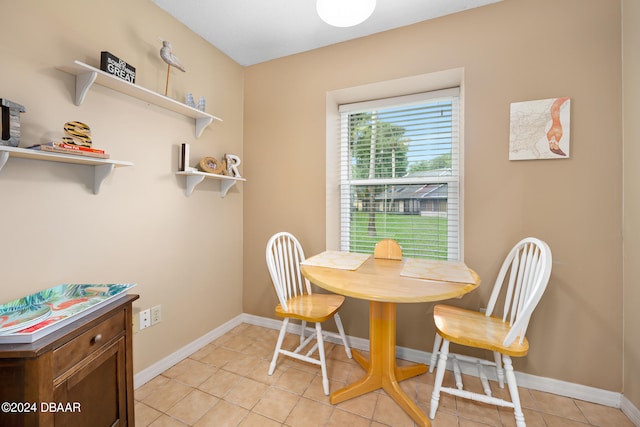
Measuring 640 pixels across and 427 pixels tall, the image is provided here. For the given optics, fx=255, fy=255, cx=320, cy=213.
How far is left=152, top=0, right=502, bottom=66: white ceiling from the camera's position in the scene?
174 cm

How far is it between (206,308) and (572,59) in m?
→ 3.10

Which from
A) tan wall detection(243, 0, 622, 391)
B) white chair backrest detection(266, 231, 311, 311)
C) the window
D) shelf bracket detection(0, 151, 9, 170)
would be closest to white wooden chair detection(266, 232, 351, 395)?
white chair backrest detection(266, 231, 311, 311)

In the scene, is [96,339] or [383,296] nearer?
[96,339]

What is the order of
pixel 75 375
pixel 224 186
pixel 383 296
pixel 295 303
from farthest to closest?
pixel 224 186
pixel 295 303
pixel 383 296
pixel 75 375

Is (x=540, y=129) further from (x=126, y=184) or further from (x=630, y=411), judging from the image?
(x=126, y=184)

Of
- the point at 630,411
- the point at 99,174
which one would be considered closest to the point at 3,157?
the point at 99,174

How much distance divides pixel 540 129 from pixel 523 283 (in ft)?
3.17

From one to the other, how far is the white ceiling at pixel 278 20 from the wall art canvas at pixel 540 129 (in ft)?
2.54

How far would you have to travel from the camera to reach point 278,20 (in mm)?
1896

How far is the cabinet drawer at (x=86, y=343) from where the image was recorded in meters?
0.88

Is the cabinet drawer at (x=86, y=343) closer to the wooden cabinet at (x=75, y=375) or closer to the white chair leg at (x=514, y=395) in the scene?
the wooden cabinet at (x=75, y=375)

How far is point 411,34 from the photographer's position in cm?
192

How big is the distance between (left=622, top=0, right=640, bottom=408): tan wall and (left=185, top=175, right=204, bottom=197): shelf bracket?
2.65 meters

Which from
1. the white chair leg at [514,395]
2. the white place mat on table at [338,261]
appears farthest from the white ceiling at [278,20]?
the white chair leg at [514,395]
